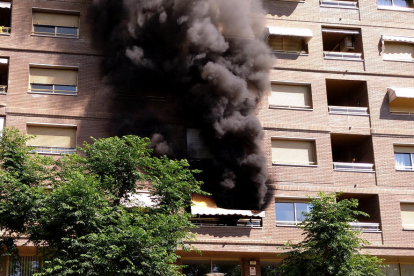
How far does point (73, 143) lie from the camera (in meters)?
25.1

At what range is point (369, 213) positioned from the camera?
88.9 feet

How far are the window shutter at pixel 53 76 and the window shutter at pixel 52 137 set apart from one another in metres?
2.06

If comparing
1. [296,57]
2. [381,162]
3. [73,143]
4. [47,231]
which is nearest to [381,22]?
[296,57]

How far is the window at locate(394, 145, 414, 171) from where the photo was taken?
90.9 ft

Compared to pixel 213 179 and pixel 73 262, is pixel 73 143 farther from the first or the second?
pixel 73 262

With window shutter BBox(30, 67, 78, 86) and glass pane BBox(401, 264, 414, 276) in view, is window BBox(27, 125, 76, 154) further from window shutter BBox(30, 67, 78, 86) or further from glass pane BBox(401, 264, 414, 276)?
glass pane BBox(401, 264, 414, 276)

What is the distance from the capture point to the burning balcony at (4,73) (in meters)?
25.3

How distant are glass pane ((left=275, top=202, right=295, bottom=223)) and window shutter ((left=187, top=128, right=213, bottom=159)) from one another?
144 inches

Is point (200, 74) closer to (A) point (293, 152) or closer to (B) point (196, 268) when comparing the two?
(A) point (293, 152)

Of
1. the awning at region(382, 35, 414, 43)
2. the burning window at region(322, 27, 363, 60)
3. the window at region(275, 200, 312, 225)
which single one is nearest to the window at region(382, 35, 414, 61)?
the awning at region(382, 35, 414, 43)

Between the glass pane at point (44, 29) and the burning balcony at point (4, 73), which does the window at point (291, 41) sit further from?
the burning balcony at point (4, 73)

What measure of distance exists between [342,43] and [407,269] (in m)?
11.2

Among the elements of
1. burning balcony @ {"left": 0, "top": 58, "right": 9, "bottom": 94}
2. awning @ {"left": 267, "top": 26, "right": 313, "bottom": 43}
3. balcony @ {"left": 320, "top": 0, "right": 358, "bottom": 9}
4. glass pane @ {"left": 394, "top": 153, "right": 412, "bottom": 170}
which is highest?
balcony @ {"left": 320, "top": 0, "right": 358, "bottom": 9}

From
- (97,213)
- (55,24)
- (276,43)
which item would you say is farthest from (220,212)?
(55,24)
